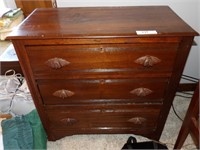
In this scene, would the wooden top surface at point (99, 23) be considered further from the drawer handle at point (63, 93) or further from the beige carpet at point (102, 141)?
the beige carpet at point (102, 141)

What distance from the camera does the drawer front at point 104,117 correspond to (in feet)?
3.57

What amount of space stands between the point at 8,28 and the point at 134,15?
0.94 m

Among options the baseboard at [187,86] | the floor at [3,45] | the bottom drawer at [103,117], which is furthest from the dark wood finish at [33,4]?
the baseboard at [187,86]

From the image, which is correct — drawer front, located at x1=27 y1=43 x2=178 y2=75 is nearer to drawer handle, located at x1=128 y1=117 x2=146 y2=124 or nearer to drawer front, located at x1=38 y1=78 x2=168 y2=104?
drawer front, located at x1=38 y1=78 x2=168 y2=104

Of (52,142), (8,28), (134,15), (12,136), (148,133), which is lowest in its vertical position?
(52,142)

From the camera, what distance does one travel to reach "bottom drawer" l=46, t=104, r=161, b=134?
3.56ft

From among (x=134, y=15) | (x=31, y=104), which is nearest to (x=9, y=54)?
(x=31, y=104)

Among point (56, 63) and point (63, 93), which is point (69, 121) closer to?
point (63, 93)

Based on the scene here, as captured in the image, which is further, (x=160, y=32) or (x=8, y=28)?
(x=8, y=28)

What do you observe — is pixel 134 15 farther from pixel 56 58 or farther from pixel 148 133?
pixel 148 133

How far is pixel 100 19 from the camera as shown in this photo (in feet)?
3.01

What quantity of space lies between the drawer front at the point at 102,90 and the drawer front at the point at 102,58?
0.08 meters

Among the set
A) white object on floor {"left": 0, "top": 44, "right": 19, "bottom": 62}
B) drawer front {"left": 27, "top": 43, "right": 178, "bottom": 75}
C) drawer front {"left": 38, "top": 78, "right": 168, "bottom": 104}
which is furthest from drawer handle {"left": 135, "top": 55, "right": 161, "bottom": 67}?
white object on floor {"left": 0, "top": 44, "right": 19, "bottom": 62}

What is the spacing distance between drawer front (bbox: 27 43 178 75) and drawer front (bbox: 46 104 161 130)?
0.97 feet
